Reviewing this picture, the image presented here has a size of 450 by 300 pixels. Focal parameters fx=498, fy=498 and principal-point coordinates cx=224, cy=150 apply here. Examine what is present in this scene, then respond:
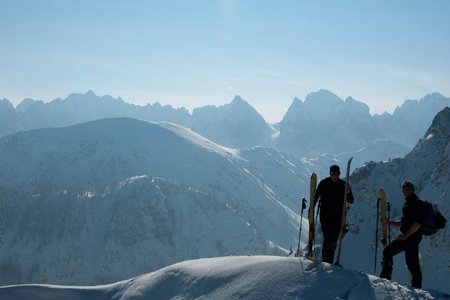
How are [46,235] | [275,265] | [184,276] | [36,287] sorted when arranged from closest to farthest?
[275,265] < [184,276] < [36,287] < [46,235]

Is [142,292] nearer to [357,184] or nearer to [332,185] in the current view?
[332,185]

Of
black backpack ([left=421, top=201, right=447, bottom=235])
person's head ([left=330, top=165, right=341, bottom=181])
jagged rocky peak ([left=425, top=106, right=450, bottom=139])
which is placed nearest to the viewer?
black backpack ([left=421, top=201, right=447, bottom=235])

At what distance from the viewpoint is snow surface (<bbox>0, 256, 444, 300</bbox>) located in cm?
1255

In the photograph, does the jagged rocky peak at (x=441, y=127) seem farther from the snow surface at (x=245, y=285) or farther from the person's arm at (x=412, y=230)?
the person's arm at (x=412, y=230)

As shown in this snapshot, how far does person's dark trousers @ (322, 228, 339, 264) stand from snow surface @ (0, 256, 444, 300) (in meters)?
0.85

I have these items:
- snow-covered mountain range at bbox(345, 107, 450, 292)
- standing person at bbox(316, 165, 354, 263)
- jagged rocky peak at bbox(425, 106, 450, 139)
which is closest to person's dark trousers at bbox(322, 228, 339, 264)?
standing person at bbox(316, 165, 354, 263)

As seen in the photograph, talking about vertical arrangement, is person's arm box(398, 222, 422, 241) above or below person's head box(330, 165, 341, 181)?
below

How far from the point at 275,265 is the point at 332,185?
9.46ft

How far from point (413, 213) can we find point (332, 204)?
233cm

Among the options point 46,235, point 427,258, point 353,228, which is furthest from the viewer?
point 46,235

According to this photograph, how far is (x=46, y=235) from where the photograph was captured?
199125mm

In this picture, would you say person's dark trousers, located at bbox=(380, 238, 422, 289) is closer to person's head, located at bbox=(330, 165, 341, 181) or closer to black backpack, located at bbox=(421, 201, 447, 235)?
black backpack, located at bbox=(421, 201, 447, 235)

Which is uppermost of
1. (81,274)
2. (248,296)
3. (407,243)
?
(407,243)

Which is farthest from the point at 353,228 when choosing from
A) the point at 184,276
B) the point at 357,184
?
the point at 184,276
